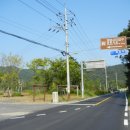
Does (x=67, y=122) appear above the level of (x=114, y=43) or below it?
below

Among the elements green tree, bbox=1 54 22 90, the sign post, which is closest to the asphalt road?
the sign post

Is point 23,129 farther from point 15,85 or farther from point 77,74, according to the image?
point 77,74

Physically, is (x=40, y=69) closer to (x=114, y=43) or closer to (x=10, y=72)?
(x=10, y=72)

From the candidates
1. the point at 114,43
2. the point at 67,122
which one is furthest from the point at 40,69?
the point at 67,122

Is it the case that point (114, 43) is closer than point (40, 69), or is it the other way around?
point (114, 43)

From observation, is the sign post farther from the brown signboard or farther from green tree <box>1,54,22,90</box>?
green tree <box>1,54,22,90</box>

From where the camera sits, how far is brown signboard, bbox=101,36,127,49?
40500 mm

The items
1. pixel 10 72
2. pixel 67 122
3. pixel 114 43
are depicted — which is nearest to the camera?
pixel 67 122

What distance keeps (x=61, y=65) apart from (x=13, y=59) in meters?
13.0

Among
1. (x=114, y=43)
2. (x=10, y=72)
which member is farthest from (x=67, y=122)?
(x=10, y=72)

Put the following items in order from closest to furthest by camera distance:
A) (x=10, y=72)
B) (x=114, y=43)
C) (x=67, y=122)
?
1. (x=67, y=122)
2. (x=114, y=43)
3. (x=10, y=72)

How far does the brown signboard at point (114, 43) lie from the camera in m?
40.5

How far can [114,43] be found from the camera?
40625 mm

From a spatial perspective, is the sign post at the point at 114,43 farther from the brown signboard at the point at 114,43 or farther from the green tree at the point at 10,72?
the green tree at the point at 10,72
